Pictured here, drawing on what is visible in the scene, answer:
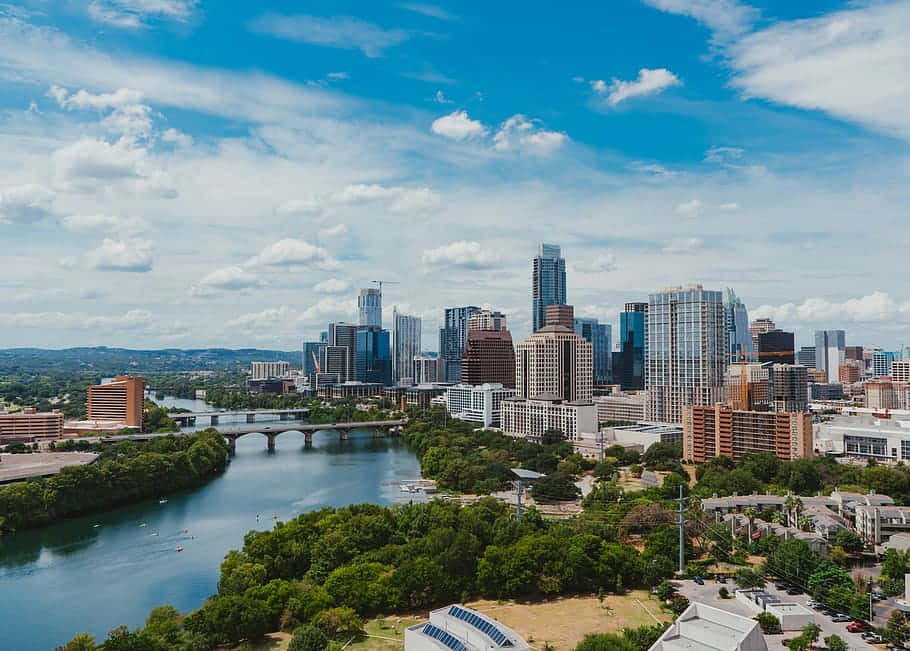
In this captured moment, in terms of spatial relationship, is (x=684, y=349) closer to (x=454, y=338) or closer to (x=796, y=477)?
(x=796, y=477)

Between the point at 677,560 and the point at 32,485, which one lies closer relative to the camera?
the point at 677,560

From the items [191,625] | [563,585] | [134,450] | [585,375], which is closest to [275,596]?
[191,625]

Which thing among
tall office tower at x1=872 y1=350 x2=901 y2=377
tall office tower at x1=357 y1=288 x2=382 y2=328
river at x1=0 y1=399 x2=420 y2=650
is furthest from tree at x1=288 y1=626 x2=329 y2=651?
tall office tower at x1=357 y1=288 x2=382 y2=328

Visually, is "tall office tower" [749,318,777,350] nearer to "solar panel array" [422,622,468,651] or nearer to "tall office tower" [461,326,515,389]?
"tall office tower" [461,326,515,389]

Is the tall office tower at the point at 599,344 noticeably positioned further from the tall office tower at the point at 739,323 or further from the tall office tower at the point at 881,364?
the tall office tower at the point at 881,364

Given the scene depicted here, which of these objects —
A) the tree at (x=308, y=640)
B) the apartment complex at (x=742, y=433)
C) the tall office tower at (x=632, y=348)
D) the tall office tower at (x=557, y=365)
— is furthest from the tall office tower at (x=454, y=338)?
the tree at (x=308, y=640)

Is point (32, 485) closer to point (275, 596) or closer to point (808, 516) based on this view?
point (275, 596)

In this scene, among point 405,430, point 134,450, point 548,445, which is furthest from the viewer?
point 405,430

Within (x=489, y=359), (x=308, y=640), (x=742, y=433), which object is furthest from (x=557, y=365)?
(x=308, y=640)
